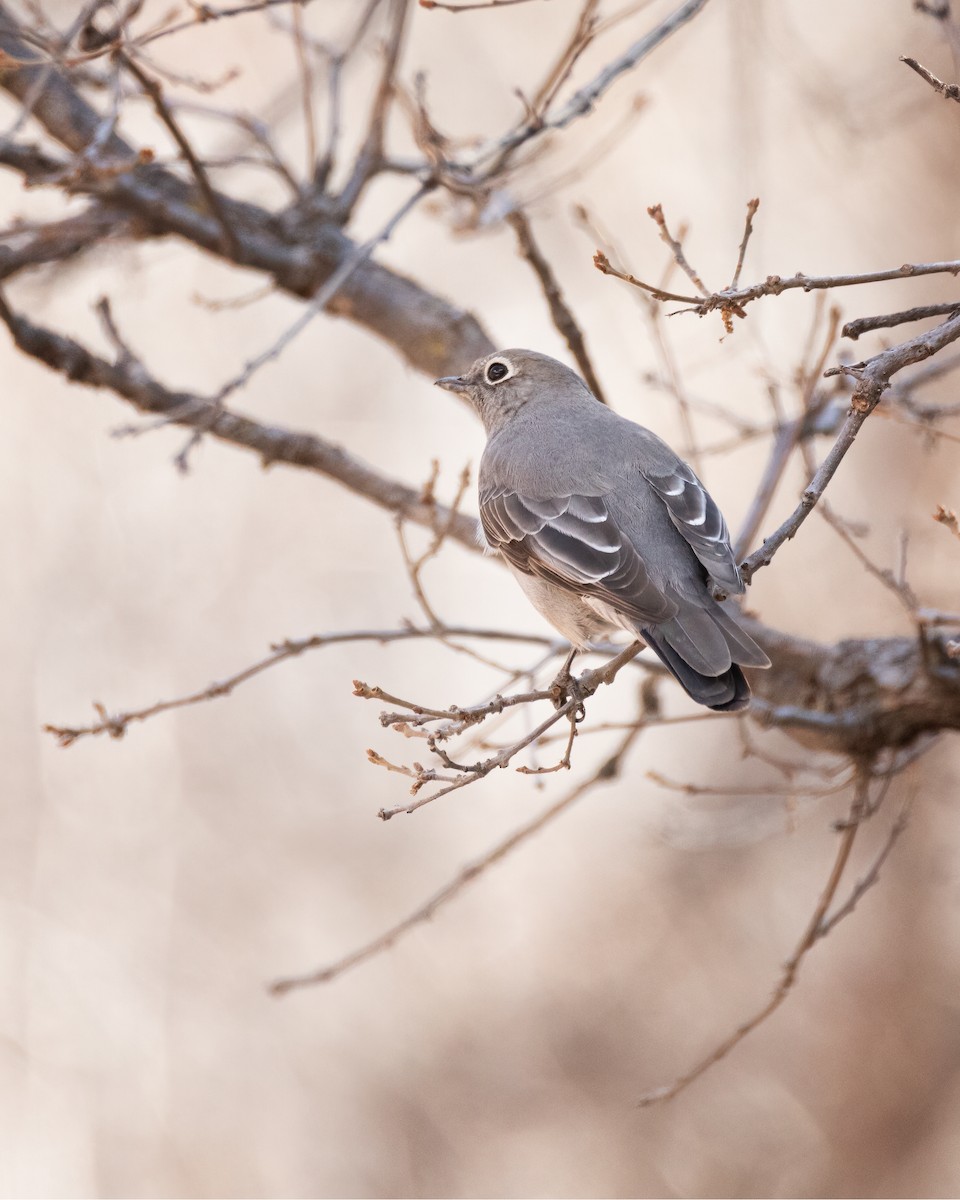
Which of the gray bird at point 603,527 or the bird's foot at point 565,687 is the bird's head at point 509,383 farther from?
the bird's foot at point 565,687

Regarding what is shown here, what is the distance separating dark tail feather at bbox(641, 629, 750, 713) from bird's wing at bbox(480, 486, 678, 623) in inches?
7.9

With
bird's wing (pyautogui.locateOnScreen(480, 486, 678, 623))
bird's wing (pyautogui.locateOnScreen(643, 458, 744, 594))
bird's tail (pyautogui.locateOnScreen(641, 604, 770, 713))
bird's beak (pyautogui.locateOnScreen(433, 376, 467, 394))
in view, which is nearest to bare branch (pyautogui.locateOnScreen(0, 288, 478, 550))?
bird's wing (pyautogui.locateOnScreen(480, 486, 678, 623))

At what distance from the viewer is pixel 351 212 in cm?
542

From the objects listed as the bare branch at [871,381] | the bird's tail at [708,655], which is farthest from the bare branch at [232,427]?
the bare branch at [871,381]

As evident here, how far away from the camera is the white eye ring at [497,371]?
5.24m

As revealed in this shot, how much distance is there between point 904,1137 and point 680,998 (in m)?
1.59

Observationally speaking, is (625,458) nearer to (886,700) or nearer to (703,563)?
(703,563)

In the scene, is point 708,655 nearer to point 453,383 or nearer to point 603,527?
point 603,527

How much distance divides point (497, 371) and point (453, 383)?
197 mm

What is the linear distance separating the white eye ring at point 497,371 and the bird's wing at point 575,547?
0.63m

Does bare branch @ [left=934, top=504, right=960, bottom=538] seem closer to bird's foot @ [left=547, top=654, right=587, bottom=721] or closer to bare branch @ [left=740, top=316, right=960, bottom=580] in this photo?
bare branch @ [left=740, top=316, right=960, bottom=580]

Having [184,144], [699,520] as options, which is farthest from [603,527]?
[184,144]

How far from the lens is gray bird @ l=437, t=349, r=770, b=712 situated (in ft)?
12.2

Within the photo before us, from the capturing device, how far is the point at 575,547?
429cm
